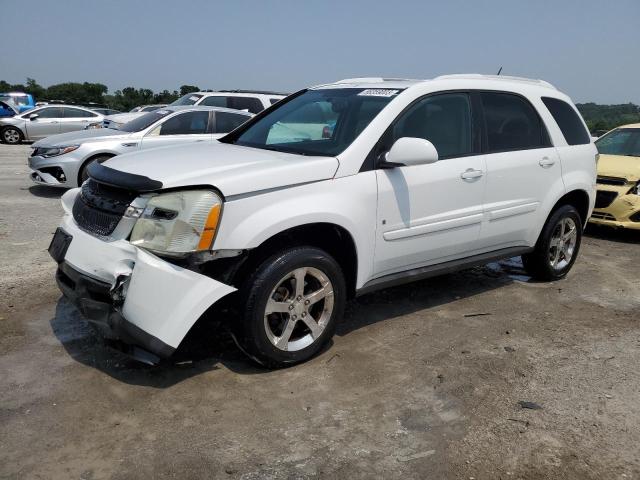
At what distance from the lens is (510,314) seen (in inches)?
193

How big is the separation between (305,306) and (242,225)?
71 cm

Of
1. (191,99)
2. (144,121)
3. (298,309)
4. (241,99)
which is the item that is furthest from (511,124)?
(191,99)

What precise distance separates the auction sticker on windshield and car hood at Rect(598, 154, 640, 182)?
16.4 feet

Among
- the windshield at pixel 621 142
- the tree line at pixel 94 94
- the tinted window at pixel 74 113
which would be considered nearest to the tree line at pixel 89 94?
the tree line at pixel 94 94

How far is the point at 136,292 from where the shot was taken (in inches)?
123

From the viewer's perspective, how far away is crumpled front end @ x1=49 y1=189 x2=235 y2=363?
3113 millimetres

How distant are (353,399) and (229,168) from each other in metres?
1.55

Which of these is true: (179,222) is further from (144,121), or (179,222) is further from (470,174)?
(144,121)

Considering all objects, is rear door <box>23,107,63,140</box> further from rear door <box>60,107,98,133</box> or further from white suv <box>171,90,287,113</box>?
white suv <box>171,90,287,113</box>

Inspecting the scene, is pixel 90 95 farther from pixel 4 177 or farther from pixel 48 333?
pixel 48 333

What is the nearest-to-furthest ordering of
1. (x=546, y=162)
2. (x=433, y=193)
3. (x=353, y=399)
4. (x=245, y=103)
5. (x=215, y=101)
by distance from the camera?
(x=353, y=399)
(x=433, y=193)
(x=546, y=162)
(x=245, y=103)
(x=215, y=101)

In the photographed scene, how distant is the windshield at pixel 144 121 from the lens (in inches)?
384

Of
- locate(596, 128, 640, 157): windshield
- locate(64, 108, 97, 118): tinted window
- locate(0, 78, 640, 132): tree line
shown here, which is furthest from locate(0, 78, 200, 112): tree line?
locate(596, 128, 640, 157): windshield

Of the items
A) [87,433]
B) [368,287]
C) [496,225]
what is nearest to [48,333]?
[87,433]
